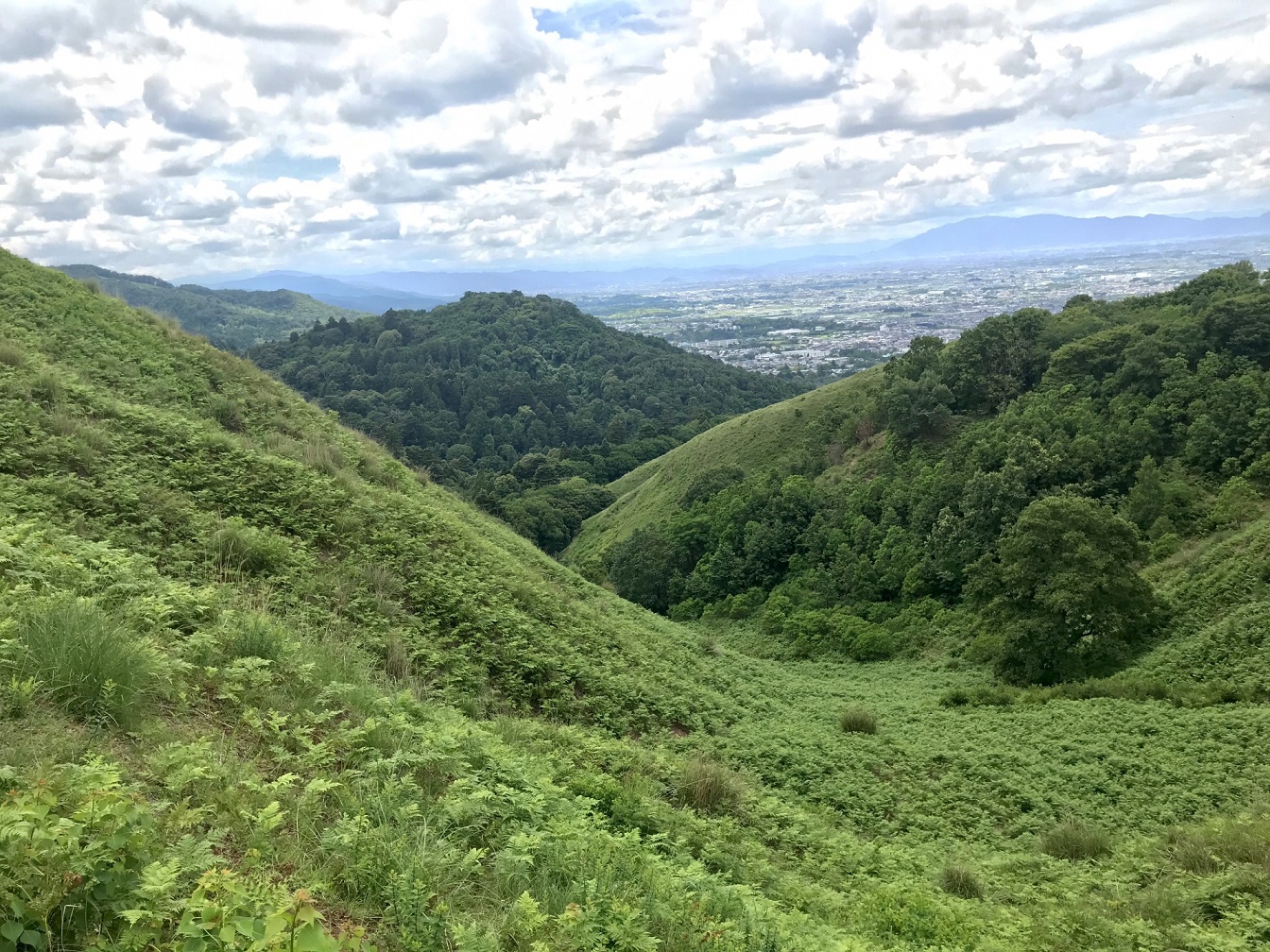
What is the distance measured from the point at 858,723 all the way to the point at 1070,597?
31.3ft

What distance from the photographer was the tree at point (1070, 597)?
18.8 metres

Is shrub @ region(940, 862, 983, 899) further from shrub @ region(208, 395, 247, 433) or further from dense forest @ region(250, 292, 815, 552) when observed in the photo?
dense forest @ region(250, 292, 815, 552)

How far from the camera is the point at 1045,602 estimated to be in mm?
19953

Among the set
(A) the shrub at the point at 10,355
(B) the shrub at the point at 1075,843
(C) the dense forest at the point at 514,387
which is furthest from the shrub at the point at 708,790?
(C) the dense forest at the point at 514,387

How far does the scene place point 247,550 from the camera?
9000 millimetres

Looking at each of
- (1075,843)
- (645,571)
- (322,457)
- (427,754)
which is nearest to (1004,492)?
(645,571)

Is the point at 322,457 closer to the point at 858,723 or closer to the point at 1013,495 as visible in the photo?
the point at 858,723

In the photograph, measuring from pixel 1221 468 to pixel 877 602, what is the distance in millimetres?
13419

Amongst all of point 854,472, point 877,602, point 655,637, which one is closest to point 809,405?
point 854,472

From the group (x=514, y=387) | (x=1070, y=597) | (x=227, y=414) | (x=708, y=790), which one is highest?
(x=227, y=414)

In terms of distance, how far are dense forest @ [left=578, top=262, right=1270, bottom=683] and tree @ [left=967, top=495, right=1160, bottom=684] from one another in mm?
49

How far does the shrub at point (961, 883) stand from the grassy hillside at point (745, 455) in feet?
117

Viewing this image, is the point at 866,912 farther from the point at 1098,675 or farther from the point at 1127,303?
the point at 1127,303

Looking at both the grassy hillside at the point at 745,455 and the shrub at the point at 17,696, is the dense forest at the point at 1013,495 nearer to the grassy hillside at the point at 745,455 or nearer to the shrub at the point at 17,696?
the grassy hillside at the point at 745,455
